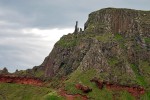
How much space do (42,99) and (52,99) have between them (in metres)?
4.07

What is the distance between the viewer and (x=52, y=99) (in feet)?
652

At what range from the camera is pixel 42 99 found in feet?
652
